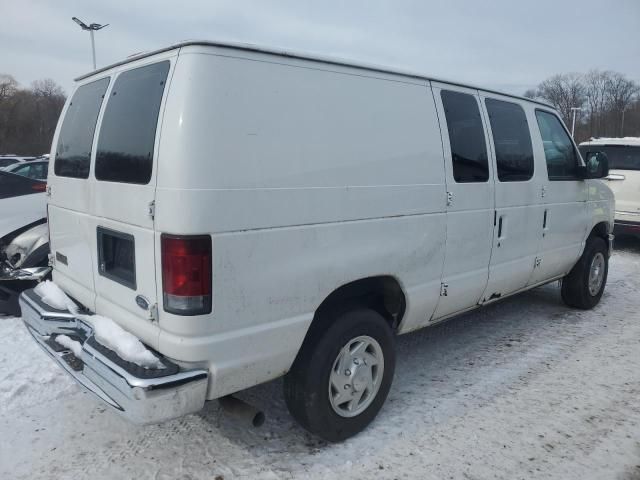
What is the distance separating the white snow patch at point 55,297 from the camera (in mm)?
3168

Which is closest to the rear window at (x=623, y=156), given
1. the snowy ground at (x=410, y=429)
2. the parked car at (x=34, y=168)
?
the snowy ground at (x=410, y=429)

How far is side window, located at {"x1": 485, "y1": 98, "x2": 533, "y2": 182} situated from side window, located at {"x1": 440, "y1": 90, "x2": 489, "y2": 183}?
22 cm

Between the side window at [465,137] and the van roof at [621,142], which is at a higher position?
the van roof at [621,142]

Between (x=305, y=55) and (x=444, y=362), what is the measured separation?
2.80 metres

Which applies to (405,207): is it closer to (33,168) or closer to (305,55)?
(305,55)

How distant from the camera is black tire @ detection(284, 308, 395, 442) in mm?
2842

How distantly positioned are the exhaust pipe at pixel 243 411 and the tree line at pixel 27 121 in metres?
56.2

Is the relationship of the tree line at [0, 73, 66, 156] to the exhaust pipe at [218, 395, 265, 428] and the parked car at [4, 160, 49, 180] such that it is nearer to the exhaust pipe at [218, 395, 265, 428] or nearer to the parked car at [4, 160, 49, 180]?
the parked car at [4, 160, 49, 180]

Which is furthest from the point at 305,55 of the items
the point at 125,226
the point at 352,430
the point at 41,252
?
the point at 41,252

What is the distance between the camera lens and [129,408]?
231 cm

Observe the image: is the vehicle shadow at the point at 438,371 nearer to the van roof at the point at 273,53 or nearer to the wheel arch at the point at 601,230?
the wheel arch at the point at 601,230

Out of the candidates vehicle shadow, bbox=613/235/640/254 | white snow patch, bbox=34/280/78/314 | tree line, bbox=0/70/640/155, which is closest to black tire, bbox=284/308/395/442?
white snow patch, bbox=34/280/78/314

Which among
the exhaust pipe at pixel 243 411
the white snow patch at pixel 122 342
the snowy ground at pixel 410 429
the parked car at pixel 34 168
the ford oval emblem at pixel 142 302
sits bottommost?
the snowy ground at pixel 410 429

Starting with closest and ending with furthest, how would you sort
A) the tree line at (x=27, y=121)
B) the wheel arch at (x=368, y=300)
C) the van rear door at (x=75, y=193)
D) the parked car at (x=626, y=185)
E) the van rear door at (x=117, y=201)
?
the van rear door at (x=117, y=201), the wheel arch at (x=368, y=300), the van rear door at (x=75, y=193), the parked car at (x=626, y=185), the tree line at (x=27, y=121)
